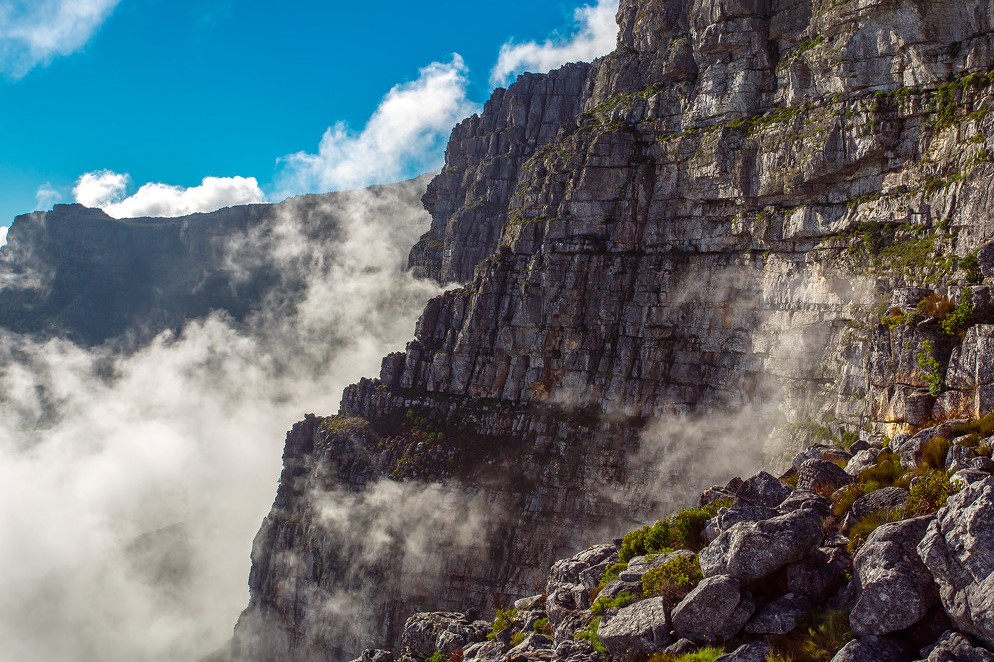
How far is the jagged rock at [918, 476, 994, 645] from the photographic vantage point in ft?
51.5

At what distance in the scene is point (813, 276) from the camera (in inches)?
2584

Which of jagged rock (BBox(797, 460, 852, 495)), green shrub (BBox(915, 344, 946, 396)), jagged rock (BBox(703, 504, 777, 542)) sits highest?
green shrub (BBox(915, 344, 946, 396))

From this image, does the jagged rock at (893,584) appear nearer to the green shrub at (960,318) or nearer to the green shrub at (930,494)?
the green shrub at (930,494)

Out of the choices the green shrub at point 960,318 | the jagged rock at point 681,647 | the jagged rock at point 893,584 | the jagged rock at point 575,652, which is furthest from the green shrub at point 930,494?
the green shrub at point 960,318

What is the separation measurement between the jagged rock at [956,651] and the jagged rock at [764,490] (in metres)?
11.5

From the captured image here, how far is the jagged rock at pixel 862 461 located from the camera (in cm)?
2789

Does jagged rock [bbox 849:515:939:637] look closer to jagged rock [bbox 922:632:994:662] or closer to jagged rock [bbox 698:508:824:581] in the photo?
jagged rock [bbox 922:632:994:662]

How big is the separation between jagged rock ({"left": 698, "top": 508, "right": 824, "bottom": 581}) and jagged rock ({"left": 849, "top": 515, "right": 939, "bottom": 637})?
1.97 m

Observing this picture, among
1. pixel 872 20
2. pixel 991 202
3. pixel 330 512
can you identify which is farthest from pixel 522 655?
pixel 330 512

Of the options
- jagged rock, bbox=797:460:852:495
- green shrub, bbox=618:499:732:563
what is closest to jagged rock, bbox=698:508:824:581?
green shrub, bbox=618:499:732:563

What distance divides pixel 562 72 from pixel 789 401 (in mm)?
92106

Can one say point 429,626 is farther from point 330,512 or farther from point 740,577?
point 330,512

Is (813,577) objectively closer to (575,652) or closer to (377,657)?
(575,652)

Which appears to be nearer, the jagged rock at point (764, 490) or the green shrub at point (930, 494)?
the green shrub at point (930, 494)
